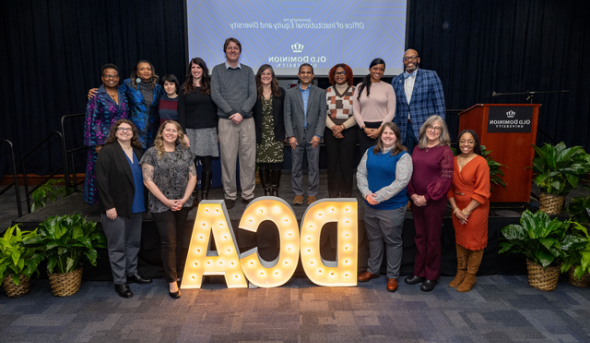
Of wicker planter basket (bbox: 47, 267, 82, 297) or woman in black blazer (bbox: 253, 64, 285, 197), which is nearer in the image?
wicker planter basket (bbox: 47, 267, 82, 297)

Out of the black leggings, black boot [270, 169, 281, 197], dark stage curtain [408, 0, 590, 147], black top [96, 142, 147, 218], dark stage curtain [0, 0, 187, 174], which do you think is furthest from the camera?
dark stage curtain [408, 0, 590, 147]

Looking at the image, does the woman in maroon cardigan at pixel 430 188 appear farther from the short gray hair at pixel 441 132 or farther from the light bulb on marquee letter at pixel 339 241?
the light bulb on marquee letter at pixel 339 241

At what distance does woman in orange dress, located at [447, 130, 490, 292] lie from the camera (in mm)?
2639

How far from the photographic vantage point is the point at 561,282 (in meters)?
3.06

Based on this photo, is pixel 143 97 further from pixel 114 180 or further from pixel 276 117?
pixel 276 117

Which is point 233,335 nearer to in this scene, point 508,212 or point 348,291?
point 348,291

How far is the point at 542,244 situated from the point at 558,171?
2.62 ft

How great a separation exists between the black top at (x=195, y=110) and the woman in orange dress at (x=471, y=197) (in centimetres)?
214

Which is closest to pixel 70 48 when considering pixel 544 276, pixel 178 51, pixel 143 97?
pixel 178 51

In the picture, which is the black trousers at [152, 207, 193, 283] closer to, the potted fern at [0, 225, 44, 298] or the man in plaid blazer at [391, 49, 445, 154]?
the potted fern at [0, 225, 44, 298]

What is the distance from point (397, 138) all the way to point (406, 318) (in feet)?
4.23

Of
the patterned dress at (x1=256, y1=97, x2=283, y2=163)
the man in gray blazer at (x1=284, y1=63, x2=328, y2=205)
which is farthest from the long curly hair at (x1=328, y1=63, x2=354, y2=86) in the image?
the patterned dress at (x1=256, y1=97, x2=283, y2=163)

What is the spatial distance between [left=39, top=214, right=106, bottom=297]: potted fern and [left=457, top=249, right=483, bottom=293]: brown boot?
2.93m

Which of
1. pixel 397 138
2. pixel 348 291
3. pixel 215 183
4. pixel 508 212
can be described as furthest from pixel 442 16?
pixel 348 291
